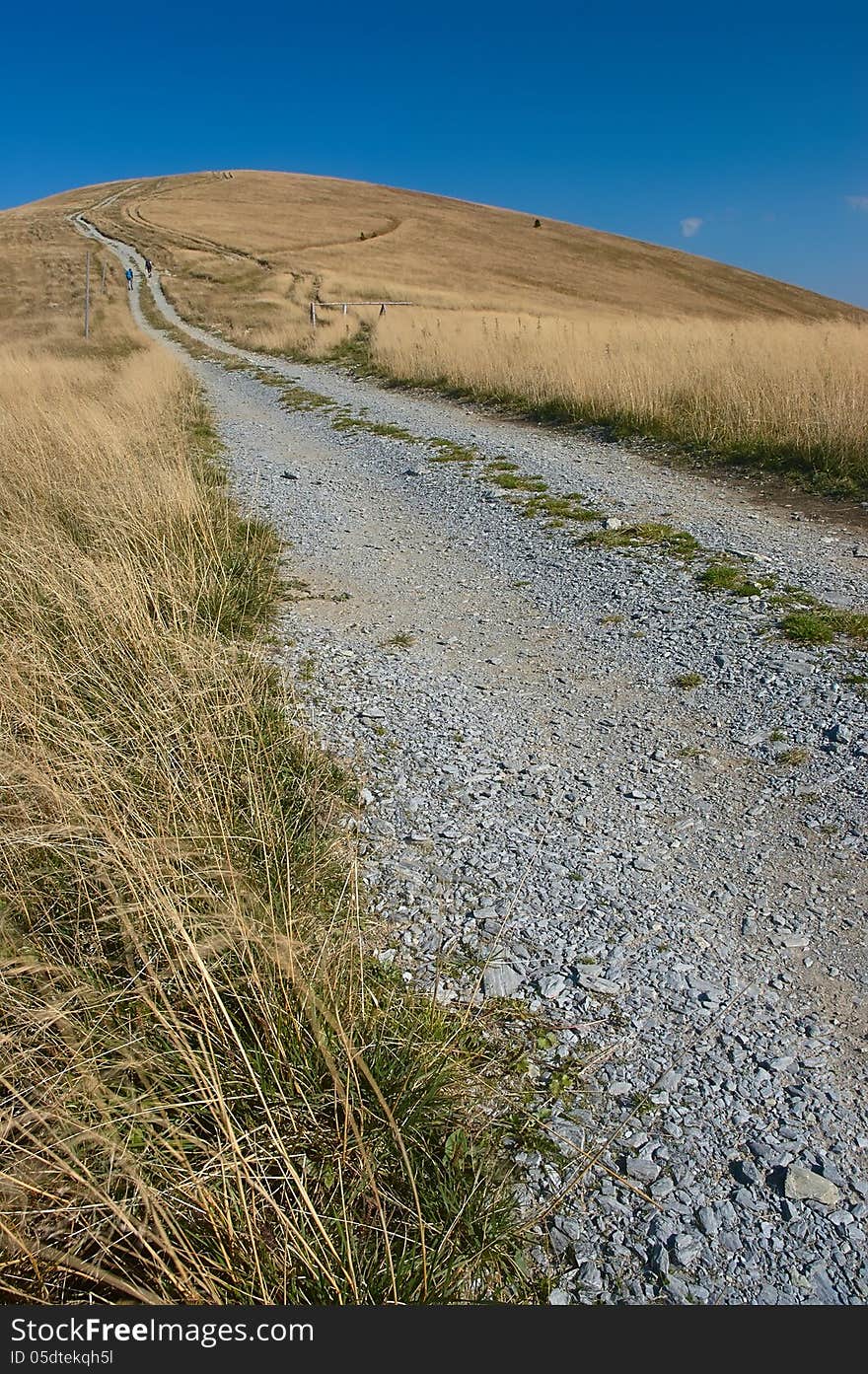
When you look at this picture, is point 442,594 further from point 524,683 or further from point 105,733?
point 105,733

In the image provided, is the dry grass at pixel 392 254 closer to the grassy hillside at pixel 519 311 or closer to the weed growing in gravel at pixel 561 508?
the grassy hillside at pixel 519 311

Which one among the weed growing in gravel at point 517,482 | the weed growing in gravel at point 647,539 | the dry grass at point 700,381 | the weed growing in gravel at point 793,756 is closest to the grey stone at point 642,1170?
the weed growing in gravel at point 793,756

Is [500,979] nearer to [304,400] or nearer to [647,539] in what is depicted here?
[647,539]

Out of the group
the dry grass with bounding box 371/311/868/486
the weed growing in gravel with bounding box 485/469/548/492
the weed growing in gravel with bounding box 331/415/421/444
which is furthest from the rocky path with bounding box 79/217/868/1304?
the weed growing in gravel with bounding box 331/415/421/444

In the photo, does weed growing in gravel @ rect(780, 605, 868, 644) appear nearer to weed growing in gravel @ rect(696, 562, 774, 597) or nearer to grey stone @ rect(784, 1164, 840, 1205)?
weed growing in gravel @ rect(696, 562, 774, 597)

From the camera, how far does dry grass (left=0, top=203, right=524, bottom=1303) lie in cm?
183

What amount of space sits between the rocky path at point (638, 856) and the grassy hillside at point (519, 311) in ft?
12.1

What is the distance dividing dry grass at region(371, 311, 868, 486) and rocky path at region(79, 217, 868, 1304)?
2.52 m

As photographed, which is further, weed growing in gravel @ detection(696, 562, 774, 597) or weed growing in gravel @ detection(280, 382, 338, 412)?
weed growing in gravel @ detection(280, 382, 338, 412)

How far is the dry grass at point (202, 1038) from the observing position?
1.83 metres

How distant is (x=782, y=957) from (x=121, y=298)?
159ft

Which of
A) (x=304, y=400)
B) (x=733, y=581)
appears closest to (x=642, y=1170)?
(x=733, y=581)

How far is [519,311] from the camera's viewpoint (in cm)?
3878

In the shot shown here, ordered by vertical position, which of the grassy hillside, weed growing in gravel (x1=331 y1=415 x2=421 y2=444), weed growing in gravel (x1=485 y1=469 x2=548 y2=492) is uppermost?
the grassy hillside
